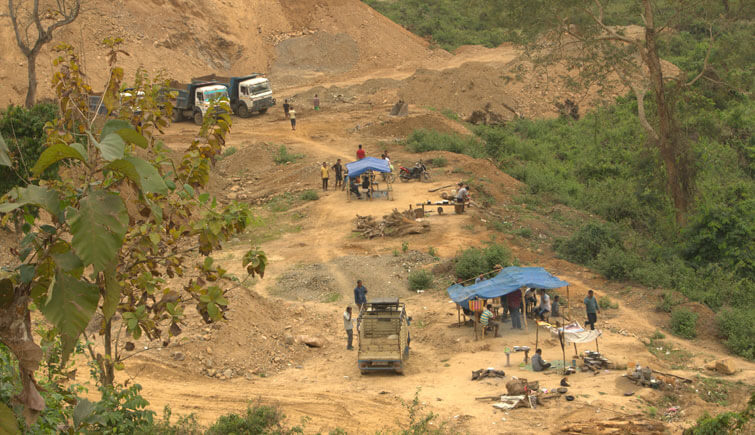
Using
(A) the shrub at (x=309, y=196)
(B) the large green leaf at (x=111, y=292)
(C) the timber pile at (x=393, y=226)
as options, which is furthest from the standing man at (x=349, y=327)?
(A) the shrub at (x=309, y=196)

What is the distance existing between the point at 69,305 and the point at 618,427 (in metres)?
8.96

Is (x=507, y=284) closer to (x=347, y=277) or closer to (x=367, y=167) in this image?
(x=347, y=277)

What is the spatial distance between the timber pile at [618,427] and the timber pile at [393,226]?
1157 centimetres

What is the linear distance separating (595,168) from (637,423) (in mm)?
22068

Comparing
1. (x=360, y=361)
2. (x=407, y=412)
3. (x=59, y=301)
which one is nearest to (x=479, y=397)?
(x=407, y=412)

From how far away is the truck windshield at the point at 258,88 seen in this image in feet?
129

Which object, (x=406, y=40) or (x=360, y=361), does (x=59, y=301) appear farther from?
(x=406, y=40)

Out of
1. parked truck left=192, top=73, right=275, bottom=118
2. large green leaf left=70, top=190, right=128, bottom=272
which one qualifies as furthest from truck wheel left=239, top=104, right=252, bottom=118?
large green leaf left=70, top=190, right=128, bottom=272

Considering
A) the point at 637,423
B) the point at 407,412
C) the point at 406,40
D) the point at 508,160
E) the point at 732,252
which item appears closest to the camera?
the point at 637,423

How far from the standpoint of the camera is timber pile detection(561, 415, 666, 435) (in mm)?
11002

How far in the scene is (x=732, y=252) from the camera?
69.8ft

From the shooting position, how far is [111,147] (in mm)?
4379

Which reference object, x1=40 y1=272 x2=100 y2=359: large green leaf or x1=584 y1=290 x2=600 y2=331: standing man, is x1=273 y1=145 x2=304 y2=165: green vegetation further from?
x1=40 y1=272 x2=100 y2=359: large green leaf

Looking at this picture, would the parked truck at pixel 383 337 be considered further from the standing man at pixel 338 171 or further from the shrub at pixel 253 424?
the standing man at pixel 338 171
